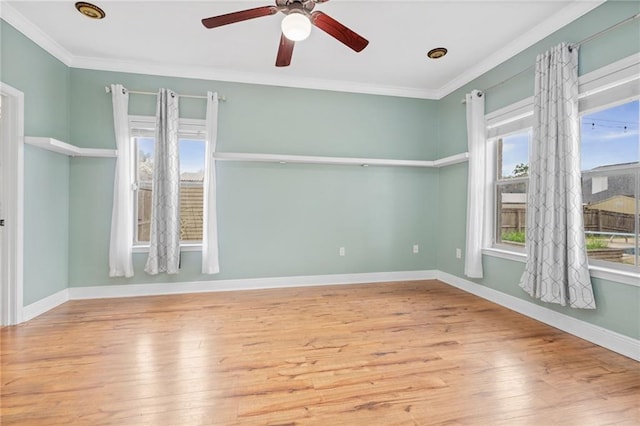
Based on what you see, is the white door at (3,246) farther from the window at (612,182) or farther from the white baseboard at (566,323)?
the window at (612,182)

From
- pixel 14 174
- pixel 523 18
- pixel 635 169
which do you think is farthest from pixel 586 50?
pixel 14 174

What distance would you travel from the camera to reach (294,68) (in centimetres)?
369

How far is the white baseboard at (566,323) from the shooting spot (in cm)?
225

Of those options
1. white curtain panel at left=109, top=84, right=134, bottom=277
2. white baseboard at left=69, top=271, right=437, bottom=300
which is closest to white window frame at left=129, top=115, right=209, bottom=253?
white curtain panel at left=109, top=84, right=134, bottom=277

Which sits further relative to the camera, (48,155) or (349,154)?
(349,154)


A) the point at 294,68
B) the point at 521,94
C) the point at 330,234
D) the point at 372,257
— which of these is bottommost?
the point at 372,257

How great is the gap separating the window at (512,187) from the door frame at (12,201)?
4.93 metres

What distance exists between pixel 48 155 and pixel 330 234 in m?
3.29

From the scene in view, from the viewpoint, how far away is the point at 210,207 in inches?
143

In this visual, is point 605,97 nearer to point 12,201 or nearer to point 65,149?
point 65,149

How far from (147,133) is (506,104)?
4.20 meters

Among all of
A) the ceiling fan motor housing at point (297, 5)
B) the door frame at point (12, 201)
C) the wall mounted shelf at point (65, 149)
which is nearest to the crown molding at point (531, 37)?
the ceiling fan motor housing at point (297, 5)

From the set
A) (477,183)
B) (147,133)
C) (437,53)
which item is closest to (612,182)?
(477,183)

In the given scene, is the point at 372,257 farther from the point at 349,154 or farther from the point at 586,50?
the point at 586,50
